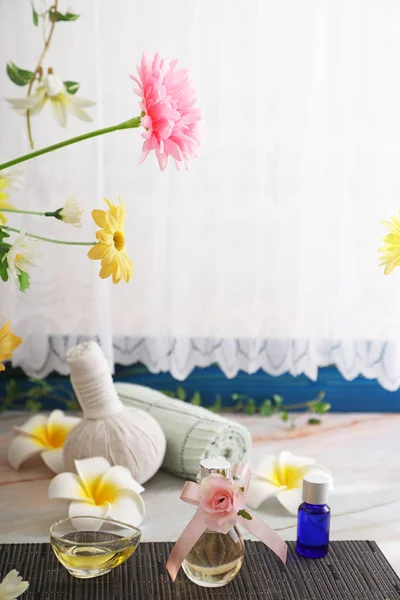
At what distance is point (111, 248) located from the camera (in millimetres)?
725

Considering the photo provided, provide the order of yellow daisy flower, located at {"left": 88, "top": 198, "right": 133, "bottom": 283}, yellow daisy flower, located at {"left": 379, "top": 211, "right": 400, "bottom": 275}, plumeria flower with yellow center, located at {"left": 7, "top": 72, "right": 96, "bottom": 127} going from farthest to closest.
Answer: yellow daisy flower, located at {"left": 379, "top": 211, "right": 400, "bottom": 275} < yellow daisy flower, located at {"left": 88, "top": 198, "right": 133, "bottom": 283} < plumeria flower with yellow center, located at {"left": 7, "top": 72, "right": 96, "bottom": 127}

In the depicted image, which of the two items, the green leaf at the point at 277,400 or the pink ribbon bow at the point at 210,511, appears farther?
the green leaf at the point at 277,400

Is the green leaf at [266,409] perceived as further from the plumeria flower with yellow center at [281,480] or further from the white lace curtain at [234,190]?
the plumeria flower with yellow center at [281,480]

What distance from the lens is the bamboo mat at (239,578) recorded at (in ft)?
2.96

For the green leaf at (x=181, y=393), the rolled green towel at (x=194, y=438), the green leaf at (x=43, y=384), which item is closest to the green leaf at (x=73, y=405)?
the green leaf at (x=43, y=384)

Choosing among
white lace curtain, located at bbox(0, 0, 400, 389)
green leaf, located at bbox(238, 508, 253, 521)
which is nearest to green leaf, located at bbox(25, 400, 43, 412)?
white lace curtain, located at bbox(0, 0, 400, 389)

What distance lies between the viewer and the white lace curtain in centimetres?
146

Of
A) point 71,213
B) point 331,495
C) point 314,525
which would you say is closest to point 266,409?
point 331,495

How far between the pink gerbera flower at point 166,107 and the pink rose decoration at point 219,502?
0.41 m

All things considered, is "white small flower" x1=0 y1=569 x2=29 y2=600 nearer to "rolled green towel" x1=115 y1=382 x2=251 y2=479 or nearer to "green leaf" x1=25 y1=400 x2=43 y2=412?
"rolled green towel" x1=115 y1=382 x2=251 y2=479

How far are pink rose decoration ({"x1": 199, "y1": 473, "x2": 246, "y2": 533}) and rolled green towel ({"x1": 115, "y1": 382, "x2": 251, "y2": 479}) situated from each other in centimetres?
37

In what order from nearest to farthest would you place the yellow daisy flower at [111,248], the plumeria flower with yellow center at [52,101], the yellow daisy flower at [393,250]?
the plumeria flower with yellow center at [52,101] < the yellow daisy flower at [111,248] < the yellow daisy flower at [393,250]

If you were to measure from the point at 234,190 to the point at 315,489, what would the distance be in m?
0.69

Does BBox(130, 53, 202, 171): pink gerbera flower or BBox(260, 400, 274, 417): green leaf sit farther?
BBox(260, 400, 274, 417): green leaf
